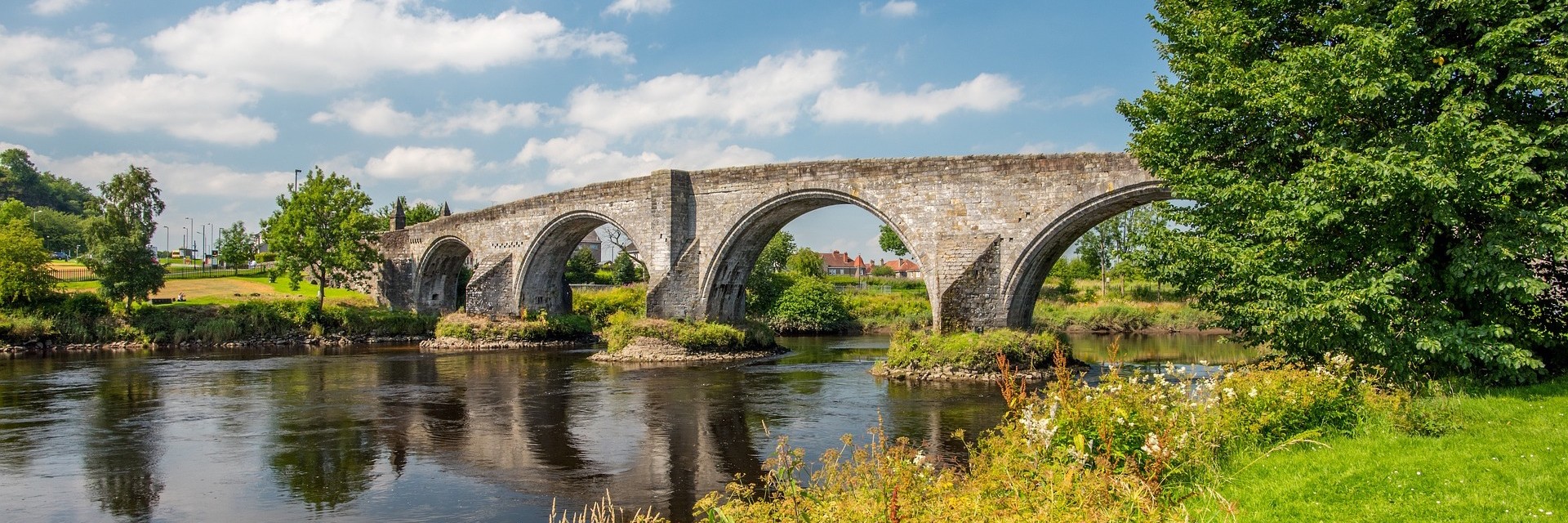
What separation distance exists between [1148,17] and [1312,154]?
322 cm

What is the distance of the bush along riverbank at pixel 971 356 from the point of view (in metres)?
18.5

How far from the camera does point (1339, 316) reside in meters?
9.38

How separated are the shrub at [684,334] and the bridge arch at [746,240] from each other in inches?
29.5

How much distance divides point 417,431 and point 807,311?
24737mm

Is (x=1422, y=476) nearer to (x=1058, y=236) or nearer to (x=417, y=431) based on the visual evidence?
(x=417, y=431)

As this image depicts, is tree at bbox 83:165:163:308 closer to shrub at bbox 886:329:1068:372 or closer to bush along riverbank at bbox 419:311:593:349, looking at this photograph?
bush along riverbank at bbox 419:311:593:349

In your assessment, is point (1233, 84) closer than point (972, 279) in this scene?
Yes

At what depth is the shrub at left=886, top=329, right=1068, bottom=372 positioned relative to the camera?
730 inches

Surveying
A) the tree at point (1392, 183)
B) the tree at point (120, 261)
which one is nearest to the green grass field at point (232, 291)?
the tree at point (120, 261)

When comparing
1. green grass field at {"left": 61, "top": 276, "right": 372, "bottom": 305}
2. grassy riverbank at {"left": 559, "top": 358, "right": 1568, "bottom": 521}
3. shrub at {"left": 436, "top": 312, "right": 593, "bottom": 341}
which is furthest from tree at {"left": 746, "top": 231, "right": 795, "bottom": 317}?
grassy riverbank at {"left": 559, "top": 358, "right": 1568, "bottom": 521}

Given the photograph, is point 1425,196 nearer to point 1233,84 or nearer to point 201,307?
point 1233,84

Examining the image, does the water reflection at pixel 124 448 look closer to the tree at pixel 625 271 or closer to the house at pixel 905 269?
the tree at pixel 625 271

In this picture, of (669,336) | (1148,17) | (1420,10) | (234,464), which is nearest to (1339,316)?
(1420,10)

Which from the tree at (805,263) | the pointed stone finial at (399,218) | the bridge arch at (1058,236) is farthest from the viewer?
the tree at (805,263)
